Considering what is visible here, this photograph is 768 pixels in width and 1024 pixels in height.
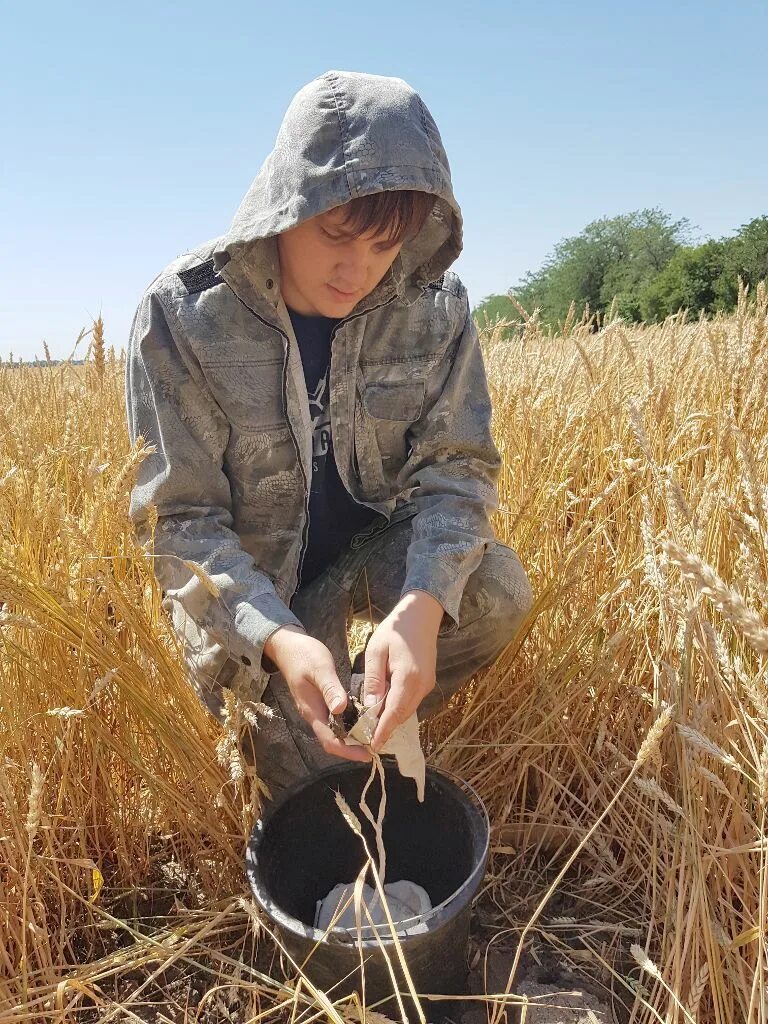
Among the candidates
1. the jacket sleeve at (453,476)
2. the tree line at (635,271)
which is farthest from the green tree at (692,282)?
the jacket sleeve at (453,476)

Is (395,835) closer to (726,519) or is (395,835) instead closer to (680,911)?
(680,911)

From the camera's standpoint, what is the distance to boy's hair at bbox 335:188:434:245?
1.07 meters

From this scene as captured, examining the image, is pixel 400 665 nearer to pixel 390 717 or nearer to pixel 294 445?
pixel 390 717

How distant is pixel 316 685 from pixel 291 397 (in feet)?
1.90

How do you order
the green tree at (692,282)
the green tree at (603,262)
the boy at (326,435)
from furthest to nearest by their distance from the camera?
the green tree at (603,262)
the green tree at (692,282)
the boy at (326,435)

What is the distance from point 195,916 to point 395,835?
346mm

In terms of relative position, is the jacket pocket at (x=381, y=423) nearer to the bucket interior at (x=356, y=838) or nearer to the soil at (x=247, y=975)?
the bucket interior at (x=356, y=838)

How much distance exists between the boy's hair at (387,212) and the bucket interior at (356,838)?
2.73ft

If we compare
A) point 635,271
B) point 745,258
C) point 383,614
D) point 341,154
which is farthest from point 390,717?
point 635,271

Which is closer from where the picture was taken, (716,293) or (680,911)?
(680,911)

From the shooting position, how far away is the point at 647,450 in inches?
33.0

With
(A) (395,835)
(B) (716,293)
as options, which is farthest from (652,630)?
(B) (716,293)

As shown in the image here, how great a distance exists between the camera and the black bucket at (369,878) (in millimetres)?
860

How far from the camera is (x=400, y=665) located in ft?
3.23
